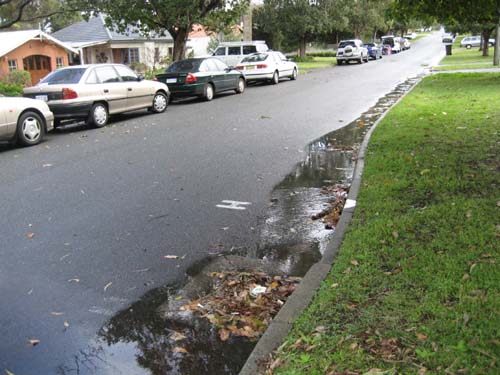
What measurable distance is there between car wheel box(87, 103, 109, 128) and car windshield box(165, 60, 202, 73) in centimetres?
546

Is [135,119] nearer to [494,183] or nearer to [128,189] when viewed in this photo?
[128,189]

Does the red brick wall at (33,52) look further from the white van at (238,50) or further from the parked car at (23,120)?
the parked car at (23,120)

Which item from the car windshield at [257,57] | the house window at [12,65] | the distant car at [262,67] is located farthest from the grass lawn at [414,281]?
the house window at [12,65]

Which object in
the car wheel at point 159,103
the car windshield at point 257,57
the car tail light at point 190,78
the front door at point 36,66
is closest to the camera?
the car wheel at point 159,103

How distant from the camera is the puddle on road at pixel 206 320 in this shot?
371 cm

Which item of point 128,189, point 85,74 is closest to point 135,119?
point 85,74

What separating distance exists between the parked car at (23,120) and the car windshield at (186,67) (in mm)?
7632

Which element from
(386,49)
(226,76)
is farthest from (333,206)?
(386,49)

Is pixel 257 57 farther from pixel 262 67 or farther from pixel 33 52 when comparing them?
pixel 33 52

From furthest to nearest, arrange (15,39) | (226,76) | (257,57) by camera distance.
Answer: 1. (15,39)
2. (257,57)
3. (226,76)

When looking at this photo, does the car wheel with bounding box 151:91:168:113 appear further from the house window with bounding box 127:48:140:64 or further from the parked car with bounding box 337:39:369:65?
the parked car with bounding box 337:39:369:65

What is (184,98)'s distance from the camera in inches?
815

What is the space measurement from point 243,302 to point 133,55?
137 feet

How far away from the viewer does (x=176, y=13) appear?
76.3 ft
